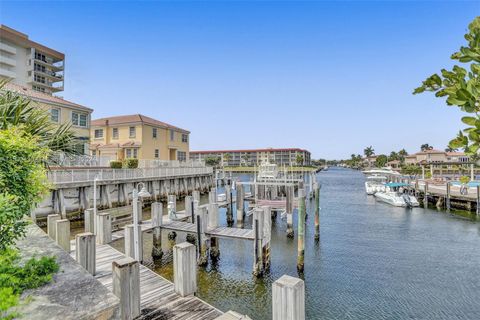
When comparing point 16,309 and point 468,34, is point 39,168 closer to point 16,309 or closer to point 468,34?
point 16,309

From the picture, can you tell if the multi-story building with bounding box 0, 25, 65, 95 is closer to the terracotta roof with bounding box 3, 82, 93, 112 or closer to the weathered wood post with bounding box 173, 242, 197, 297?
the terracotta roof with bounding box 3, 82, 93, 112

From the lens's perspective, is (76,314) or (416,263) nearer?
(76,314)

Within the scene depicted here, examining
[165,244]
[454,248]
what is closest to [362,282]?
[454,248]

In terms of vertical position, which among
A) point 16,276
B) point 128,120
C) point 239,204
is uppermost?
point 128,120

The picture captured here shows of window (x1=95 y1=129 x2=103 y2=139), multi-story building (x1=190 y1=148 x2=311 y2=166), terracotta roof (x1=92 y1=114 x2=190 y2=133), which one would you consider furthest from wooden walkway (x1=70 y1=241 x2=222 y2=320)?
multi-story building (x1=190 y1=148 x2=311 y2=166)

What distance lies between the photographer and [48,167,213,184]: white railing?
2104cm

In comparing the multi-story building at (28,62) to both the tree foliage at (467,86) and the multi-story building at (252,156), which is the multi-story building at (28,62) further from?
the multi-story building at (252,156)

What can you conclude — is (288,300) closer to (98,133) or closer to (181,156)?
(98,133)

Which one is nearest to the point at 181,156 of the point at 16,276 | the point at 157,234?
the point at 157,234

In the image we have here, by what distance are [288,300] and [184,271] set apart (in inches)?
137

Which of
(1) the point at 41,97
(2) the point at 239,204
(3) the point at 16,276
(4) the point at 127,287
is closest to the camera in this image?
(3) the point at 16,276

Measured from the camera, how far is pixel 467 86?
161 centimetres

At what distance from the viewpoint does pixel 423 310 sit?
9742mm

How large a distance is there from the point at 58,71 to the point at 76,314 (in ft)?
205
